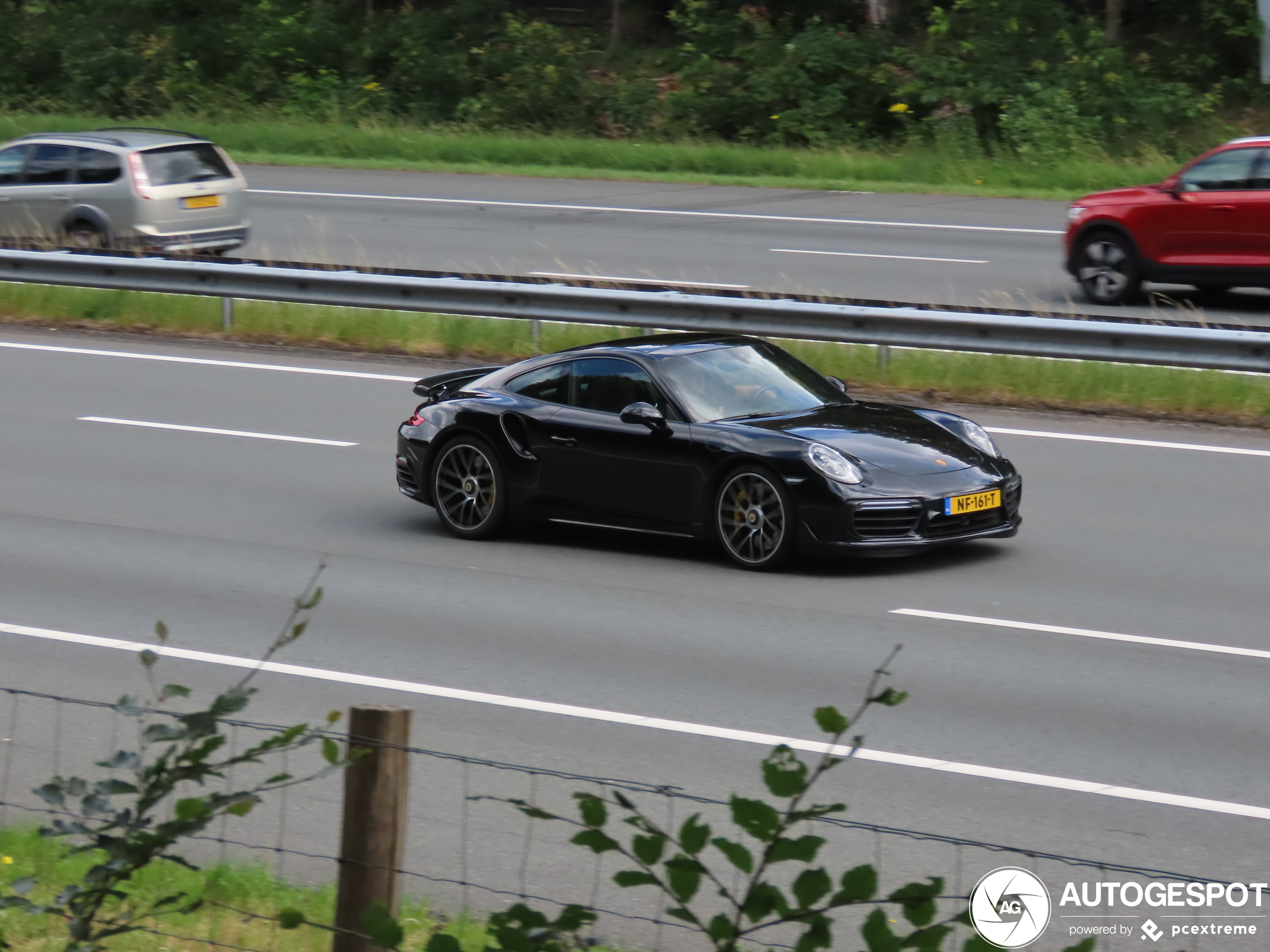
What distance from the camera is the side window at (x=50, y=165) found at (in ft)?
73.4

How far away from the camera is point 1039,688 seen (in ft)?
27.0

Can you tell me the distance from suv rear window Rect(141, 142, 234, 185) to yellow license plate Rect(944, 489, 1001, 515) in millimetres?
14320

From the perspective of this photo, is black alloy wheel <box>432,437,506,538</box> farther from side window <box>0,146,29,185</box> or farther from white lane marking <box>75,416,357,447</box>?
side window <box>0,146,29,185</box>

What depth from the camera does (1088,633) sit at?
9.14 metres

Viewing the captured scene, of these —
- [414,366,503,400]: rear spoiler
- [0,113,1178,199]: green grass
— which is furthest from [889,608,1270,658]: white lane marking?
[0,113,1178,199]: green grass

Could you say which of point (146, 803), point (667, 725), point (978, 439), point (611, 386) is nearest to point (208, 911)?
point (146, 803)

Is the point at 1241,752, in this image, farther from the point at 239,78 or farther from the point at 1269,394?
the point at 239,78

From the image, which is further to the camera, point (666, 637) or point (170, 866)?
point (666, 637)

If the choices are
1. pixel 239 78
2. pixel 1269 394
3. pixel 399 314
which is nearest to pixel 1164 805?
pixel 1269 394

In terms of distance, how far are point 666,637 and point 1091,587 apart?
255cm

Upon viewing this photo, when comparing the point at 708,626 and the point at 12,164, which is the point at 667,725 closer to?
the point at 708,626

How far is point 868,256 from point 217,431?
37.3ft

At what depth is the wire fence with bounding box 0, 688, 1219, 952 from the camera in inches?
228

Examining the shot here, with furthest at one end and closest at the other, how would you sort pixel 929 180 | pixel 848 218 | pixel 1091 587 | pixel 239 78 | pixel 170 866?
pixel 239 78 → pixel 929 180 → pixel 848 218 → pixel 1091 587 → pixel 170 866
